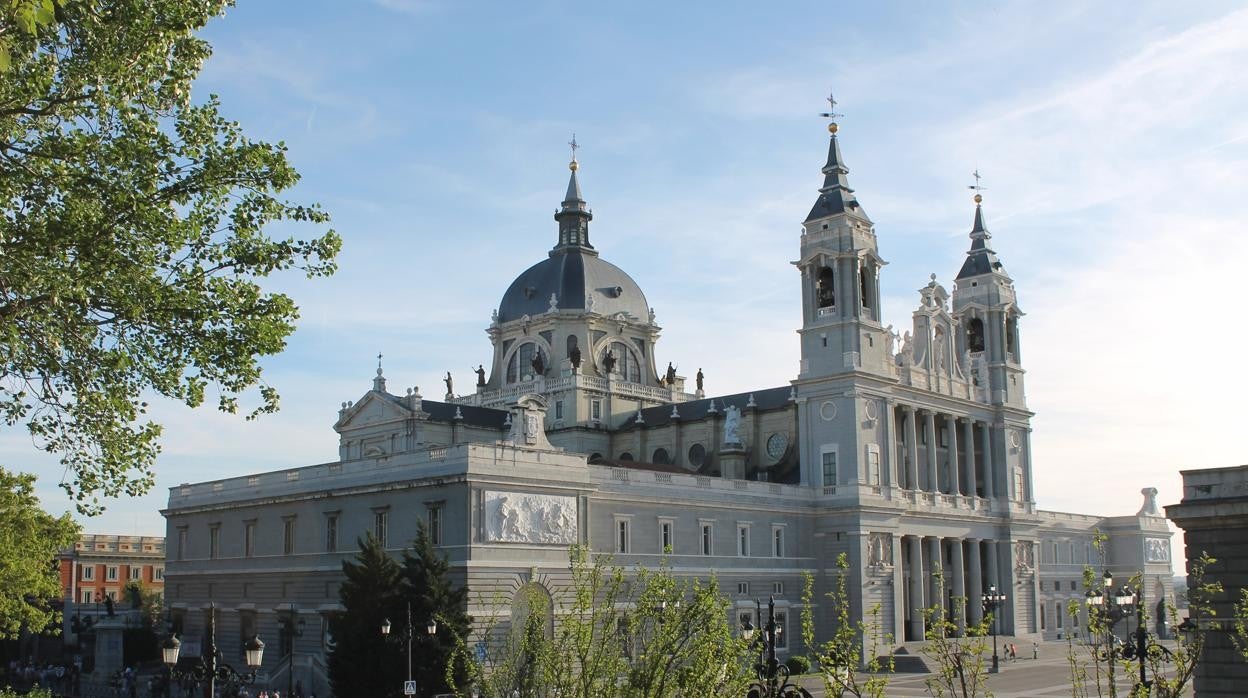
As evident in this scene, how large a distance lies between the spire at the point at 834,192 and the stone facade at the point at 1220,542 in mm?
37964

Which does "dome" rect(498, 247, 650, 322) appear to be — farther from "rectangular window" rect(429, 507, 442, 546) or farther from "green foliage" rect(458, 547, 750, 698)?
"green foliage" rect(458, 547, 750, 698)

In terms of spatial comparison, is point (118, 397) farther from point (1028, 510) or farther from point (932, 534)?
point (1028, 510)

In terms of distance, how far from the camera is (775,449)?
241 feet

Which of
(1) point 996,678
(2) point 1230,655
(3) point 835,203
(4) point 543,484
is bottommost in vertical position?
(1) point 996,678

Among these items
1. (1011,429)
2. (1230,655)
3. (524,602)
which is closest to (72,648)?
(524,602)

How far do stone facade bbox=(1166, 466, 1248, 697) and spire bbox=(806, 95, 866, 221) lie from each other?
1495 inches

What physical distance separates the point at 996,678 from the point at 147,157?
157ft

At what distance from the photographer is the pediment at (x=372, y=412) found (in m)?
71.3

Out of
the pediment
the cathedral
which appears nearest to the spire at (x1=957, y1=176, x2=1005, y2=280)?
the cathedral

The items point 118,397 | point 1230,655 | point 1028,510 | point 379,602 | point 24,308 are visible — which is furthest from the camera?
point 1028,510

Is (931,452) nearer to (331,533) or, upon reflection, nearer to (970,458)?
(970,458)

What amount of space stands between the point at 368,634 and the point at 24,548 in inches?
712

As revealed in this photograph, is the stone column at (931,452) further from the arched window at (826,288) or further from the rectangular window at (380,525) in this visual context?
the rectangular window at (380,525)

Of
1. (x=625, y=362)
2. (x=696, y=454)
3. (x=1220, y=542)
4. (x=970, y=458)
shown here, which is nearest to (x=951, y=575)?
(x=970, y=458)
